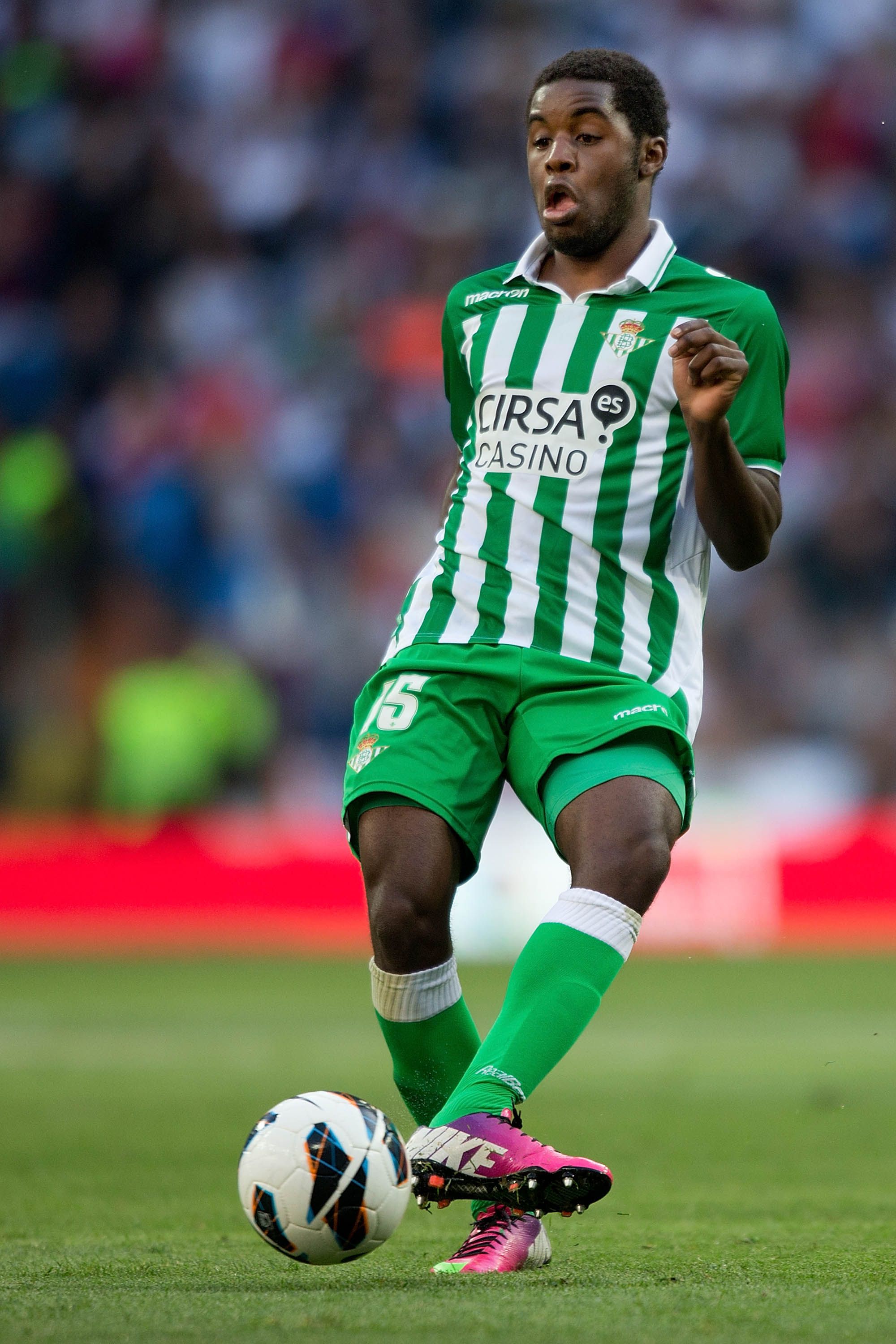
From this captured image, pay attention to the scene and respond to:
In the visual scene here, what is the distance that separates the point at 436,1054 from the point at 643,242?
1.58 metres

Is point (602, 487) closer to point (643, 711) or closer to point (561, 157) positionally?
point (643, 711)

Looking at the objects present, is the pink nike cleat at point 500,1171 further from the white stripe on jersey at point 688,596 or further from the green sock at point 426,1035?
the white stripe on jersey at point 688,596

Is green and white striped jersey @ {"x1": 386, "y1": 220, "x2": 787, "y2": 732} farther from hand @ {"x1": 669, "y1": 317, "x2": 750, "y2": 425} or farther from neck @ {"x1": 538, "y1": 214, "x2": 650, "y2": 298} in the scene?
hand @ {"x1": 669, "y1": 317, "x2": 750, "y2": 425}

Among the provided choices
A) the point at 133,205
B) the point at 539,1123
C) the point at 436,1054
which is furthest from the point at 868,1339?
the point at 133,205

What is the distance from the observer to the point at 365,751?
3553 millimetres

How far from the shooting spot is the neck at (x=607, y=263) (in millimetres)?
3750

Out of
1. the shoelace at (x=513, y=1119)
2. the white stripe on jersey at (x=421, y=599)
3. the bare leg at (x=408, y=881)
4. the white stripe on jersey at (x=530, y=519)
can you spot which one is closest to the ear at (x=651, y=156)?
the white stripe on jersey at (x=530, y=519)

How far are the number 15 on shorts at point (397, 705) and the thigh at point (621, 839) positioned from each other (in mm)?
347

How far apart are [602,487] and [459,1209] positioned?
191 cm

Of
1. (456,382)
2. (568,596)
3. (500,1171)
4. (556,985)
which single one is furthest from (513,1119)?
(456,382)

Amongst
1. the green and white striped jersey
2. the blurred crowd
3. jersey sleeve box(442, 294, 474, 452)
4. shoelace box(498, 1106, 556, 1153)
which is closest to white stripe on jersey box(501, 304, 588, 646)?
the green and white striped jersey

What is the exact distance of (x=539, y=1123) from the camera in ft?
19.0

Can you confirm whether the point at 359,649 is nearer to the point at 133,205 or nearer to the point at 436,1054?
the point at 133,205

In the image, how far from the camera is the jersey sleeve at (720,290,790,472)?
3.59 metres
